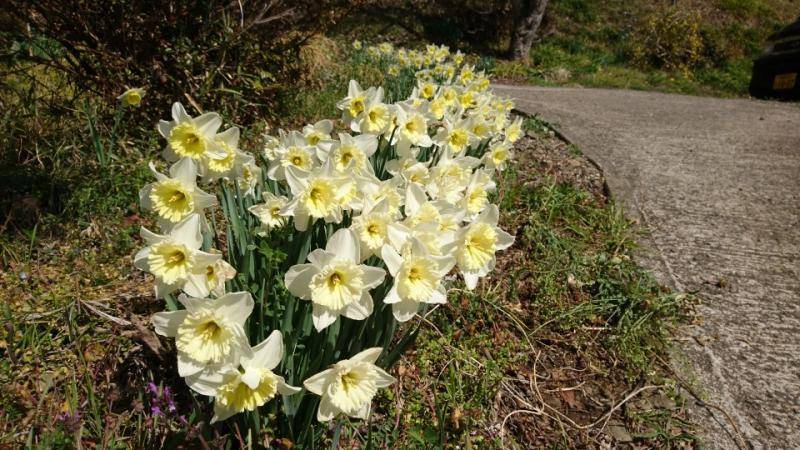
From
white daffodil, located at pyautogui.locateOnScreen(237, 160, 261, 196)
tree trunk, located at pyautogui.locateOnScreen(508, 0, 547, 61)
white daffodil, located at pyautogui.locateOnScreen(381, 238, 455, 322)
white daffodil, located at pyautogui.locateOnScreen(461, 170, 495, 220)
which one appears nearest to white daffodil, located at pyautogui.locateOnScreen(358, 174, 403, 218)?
white daffodil, located at pyautogui.locateOnScreen(381, 238, 455, 322)

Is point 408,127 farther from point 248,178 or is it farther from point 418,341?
point 418,341

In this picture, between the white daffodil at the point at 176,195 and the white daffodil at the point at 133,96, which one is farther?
the white daffodil at the point at 133,96

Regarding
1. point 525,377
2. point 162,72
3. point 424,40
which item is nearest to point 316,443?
point 525,377

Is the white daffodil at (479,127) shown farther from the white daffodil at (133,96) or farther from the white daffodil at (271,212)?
the white daffodil at (133,96)

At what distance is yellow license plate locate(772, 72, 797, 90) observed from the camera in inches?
284

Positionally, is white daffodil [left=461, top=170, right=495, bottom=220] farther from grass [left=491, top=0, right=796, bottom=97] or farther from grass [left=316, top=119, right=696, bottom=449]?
grass [left=491, top=0, right=796, bottom=97]

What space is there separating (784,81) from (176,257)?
918 centimetres

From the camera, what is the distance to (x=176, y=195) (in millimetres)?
1296

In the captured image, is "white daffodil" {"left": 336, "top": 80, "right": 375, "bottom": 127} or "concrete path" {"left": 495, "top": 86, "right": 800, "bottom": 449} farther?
"white daffodil" {"left": 336, "top": 80, "right": 375, "bottom": 127}

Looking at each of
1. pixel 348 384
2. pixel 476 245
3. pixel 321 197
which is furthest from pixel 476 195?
pixel 348 384

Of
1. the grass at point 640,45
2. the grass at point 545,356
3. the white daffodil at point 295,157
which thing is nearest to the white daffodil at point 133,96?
the white daffodil at point 295,157

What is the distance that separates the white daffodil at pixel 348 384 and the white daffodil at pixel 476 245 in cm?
33

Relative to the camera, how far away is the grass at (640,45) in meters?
10.6

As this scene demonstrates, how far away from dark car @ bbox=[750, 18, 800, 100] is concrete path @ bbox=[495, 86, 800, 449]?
4.55 ft
